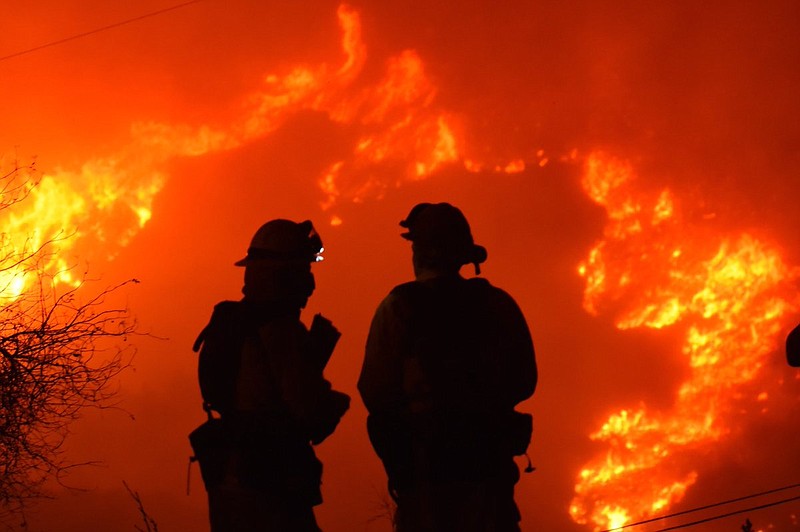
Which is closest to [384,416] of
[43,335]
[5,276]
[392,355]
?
[392,355]

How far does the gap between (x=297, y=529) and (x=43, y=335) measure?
29.4 feet

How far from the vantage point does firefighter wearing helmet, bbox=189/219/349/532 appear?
563 centimetres

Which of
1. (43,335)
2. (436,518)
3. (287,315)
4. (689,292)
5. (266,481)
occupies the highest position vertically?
(689,292)

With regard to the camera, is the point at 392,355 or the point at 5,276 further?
the point at 5,276

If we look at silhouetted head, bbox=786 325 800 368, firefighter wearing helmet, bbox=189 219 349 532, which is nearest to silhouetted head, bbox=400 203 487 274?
firefighter wearing helmet, bbox=189 219 349 532

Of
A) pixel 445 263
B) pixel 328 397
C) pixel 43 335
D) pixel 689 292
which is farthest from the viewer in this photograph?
pixel 689 292

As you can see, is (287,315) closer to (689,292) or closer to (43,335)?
(43,335)

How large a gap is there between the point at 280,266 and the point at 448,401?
4.32ft

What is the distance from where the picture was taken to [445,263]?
6.02 m

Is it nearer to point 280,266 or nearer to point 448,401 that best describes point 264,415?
point 280,266

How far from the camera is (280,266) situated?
601cm

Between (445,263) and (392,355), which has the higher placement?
(445,263)

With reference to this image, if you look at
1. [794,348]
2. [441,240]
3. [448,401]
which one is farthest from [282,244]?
[794,348]

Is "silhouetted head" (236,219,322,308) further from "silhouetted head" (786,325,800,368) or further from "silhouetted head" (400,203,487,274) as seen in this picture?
"silhouetted head" (786,325,800,368)
